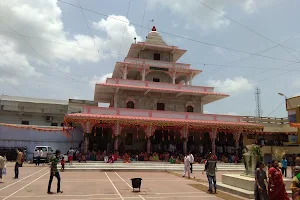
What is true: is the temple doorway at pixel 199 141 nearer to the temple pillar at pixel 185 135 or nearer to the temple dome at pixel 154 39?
the temple pillar at pixel 185 135

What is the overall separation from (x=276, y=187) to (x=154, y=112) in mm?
17478

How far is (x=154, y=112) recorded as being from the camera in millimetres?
23953

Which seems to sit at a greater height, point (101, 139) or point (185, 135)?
point (185, 135)

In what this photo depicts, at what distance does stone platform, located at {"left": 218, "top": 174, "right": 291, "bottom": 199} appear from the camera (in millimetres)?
9720

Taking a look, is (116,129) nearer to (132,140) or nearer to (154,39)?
(132,140)

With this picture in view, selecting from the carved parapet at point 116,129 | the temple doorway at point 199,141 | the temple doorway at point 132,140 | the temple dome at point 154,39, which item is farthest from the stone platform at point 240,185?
the temple dome at point 154,39

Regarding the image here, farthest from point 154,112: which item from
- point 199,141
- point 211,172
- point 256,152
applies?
point 211,172

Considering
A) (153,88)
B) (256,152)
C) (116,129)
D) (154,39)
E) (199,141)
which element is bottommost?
(256,152)

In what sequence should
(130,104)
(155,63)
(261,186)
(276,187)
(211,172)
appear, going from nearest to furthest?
(276,187)
(261,186)
(211,172)
(130,104)
(155,63)

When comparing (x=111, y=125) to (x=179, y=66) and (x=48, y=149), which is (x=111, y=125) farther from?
(x=179, y=66)

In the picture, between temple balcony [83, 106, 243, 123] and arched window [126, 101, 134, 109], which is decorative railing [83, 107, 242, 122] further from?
arched window [126, 101, 134, 109]

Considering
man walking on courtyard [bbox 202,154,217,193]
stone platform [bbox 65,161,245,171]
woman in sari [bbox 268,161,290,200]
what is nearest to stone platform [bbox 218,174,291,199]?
man walking on courtyard [bbox 202,154,217,193]

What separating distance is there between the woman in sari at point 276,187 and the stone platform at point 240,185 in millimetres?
2670

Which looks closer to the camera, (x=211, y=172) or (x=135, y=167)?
(x=211, y=172)
